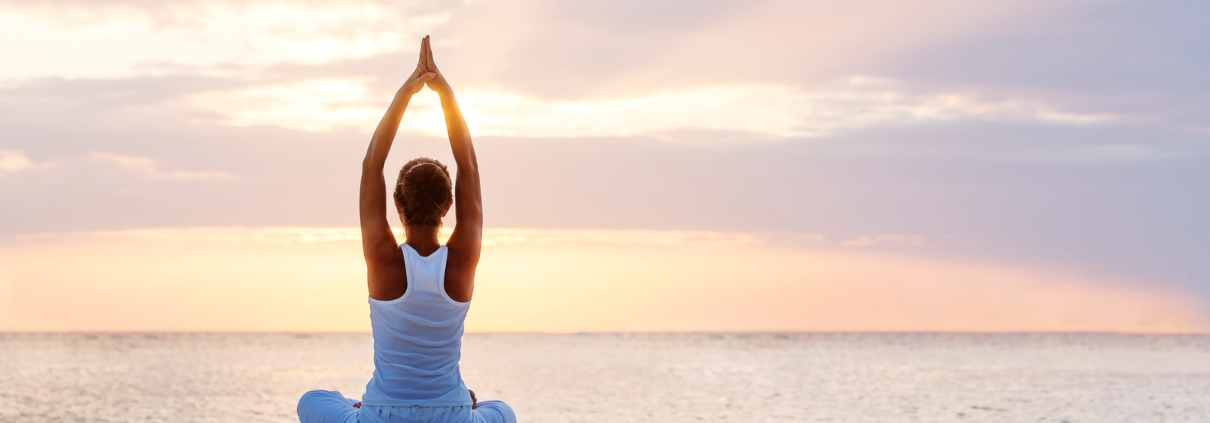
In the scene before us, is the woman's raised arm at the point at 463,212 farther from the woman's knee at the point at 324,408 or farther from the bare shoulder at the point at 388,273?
the woman's knee at the point at 324,408

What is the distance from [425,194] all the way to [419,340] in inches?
21.2

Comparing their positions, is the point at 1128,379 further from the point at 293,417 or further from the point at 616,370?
the point at 293,417

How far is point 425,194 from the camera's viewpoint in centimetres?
383

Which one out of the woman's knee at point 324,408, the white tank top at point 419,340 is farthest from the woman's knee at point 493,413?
the woman's knee at point 324,408

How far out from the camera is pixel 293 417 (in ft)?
66.0

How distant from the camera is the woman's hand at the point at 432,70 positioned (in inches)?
169

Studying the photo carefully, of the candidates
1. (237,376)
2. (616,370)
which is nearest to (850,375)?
(616,370)

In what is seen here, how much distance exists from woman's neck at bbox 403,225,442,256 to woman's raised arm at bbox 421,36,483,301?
0.07 metres

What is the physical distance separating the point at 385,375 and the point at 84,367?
44.6 meters

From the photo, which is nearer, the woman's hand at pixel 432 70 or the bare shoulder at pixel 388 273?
the bare shoulder at pixel 388 273

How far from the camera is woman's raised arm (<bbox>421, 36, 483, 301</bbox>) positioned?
12.6 feet

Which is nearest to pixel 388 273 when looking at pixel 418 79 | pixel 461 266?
pixel 461 266

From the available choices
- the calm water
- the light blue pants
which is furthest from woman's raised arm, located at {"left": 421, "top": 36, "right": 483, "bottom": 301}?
the calm water

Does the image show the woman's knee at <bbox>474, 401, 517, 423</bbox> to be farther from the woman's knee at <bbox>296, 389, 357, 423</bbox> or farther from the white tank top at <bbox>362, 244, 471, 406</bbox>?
Result: the woman's knee at <bbox>296, 389, 357, 423</bbox>
